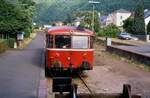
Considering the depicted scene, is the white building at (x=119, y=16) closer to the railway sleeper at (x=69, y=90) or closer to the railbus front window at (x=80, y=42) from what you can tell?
the railbus front window at (x=80, y=42)

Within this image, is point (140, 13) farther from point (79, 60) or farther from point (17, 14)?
point (79, 60)

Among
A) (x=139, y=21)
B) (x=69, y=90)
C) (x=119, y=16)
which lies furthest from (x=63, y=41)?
(x=119, y=16)

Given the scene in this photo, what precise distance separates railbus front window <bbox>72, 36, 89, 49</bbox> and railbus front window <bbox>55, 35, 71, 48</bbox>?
0.24 meters

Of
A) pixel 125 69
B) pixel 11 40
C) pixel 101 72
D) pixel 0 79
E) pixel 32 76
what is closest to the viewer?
pixel 0 79

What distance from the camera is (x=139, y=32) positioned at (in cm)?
10406

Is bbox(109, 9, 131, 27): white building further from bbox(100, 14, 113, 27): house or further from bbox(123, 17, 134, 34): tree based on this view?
bbox(123, 17, 134, 34): tree

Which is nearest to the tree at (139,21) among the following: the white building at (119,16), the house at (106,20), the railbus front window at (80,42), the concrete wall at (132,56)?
the concrete wall at (132,56)

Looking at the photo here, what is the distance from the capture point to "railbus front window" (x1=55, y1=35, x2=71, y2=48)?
22.3 metres

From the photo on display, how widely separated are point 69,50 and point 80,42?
717 millimetres

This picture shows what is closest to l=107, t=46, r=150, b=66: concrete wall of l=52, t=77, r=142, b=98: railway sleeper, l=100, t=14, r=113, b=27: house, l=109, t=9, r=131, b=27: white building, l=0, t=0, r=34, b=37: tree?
l=0, t=0, r=34, b=37: tree

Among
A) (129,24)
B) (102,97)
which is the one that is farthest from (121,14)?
(102,97)

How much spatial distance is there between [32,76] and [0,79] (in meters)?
1.88

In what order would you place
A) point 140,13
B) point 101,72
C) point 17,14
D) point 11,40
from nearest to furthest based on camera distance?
point 101,72 → point 11,40 → point 17,14 → point 140,13

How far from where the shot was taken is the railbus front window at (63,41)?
878 inches
